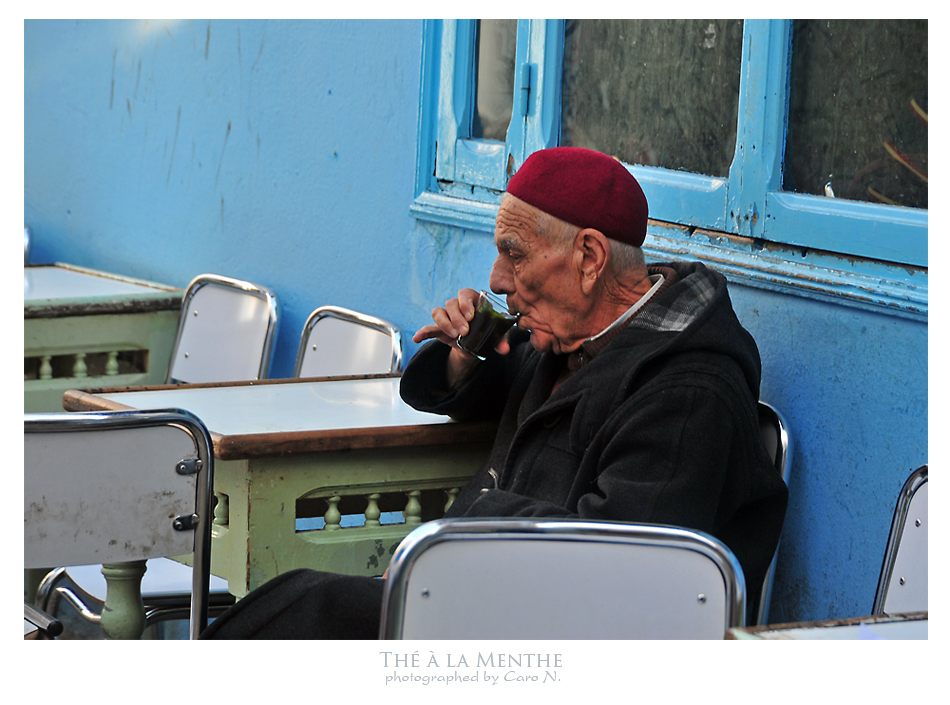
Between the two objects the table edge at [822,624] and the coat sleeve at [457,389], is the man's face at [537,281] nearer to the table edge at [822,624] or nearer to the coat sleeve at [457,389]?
the coat sleeve at [457,389]

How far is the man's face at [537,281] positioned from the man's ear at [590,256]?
14 mm

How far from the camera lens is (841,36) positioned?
2184mm

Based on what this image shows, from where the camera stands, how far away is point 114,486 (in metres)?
2.02

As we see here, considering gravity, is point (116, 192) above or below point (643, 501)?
above

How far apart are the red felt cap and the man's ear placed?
0.02 metres

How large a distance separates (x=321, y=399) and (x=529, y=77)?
1.02 metres

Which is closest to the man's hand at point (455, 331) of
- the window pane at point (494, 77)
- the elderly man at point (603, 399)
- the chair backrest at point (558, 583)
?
the elderly man at point (603, 399)

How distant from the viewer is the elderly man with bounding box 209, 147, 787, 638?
5.99 ft

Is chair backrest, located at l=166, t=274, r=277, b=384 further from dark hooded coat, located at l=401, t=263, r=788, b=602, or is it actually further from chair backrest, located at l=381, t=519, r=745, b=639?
chair backrest, located at l=381, t=519, r=745, b=639

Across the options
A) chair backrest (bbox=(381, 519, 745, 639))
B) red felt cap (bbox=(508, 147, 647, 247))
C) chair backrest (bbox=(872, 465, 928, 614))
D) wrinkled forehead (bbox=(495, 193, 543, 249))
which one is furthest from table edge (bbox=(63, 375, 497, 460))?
Answer: chair backrest (bbox=(872, 465, 928, 614))

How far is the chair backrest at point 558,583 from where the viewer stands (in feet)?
4.85

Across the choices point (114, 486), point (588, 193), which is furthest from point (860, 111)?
point (114, 486)
